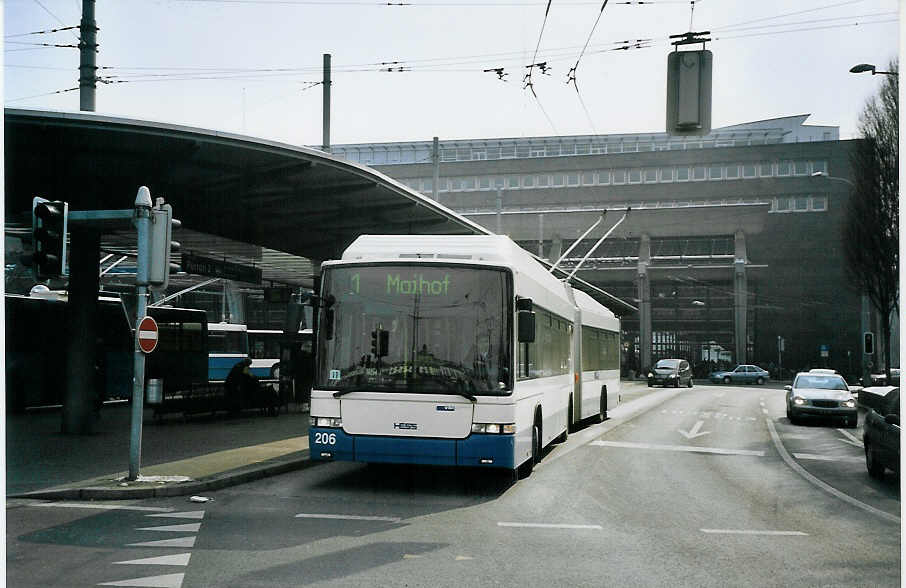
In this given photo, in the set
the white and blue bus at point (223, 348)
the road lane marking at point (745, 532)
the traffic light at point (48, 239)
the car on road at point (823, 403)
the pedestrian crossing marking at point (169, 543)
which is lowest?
the road lane marking at point (745, 532)

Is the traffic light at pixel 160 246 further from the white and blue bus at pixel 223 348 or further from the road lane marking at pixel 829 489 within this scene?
the white and blue bus at pixel 223 348

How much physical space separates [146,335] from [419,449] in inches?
143

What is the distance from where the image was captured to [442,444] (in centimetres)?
1148

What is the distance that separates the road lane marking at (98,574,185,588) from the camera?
6730mm

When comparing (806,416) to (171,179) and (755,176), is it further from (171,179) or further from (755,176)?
(755,176)

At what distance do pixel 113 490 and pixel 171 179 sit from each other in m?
7.23

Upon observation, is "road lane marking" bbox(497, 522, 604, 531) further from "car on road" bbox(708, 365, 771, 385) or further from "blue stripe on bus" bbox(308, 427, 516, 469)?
"car on road" bbox(708, 365, 771, 385)

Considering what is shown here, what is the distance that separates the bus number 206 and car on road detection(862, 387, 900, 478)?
7039 mm

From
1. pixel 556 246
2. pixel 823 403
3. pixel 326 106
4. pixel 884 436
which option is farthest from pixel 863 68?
pixel 556 246

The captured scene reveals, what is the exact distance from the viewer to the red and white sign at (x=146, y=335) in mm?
11773

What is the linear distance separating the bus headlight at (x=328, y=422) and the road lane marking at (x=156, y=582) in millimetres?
4734

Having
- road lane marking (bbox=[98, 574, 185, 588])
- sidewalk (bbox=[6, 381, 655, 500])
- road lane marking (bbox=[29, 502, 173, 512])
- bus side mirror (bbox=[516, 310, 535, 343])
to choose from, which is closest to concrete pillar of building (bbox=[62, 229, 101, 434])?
sidewalk (bbox=[6, 381, 655, 500])

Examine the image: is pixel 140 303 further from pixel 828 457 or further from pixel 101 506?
pixel 828 457

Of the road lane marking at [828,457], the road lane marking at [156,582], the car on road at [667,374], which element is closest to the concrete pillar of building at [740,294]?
the car on road at [667,374]
